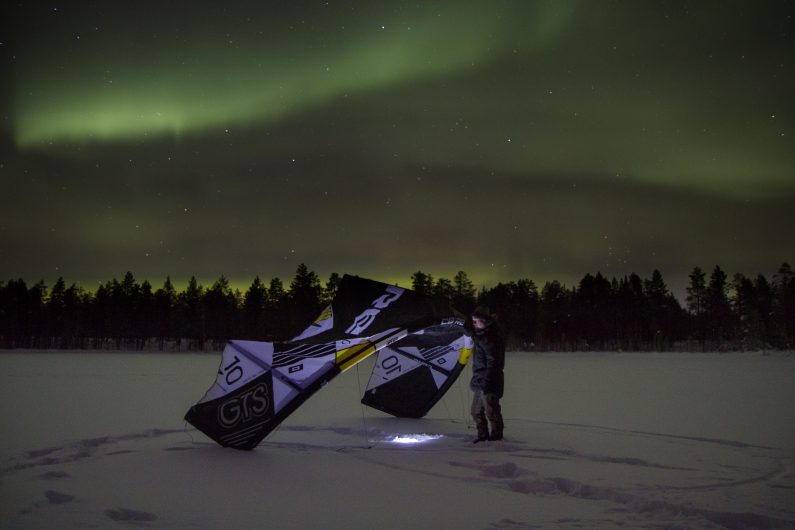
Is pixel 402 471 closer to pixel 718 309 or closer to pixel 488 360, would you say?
pixel 488 360

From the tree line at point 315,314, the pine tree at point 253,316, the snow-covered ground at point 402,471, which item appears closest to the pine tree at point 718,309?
the tree line at point 315,314

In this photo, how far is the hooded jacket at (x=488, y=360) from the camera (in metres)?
9.46

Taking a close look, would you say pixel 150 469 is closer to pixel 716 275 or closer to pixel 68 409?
pixel 68 409

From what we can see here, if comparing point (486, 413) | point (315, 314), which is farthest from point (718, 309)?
point (486, 413)

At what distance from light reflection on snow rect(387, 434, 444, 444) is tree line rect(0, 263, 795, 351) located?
8872 centimetres

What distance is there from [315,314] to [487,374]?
301 feet

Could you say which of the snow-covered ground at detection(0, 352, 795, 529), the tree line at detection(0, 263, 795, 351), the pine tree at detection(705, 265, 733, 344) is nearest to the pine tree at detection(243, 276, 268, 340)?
the tree line at detection(0, 263, 795, 351)

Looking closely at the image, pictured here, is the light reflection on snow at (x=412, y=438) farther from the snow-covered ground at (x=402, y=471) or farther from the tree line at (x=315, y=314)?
the tree line at (x=315, y=314)

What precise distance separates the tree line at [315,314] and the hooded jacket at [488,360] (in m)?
89.7

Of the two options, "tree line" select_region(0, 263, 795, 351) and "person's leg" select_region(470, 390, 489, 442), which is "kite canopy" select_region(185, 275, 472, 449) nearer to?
"person's leg" select_region(470, 390, 489, 442)

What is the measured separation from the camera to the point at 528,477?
734cm

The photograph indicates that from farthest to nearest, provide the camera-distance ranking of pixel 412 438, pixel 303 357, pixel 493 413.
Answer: pixel 412 438 → pixel 493 413 → pixel 303 357

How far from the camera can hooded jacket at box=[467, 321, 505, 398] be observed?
31.0 feet

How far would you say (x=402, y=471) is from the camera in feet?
25.7
